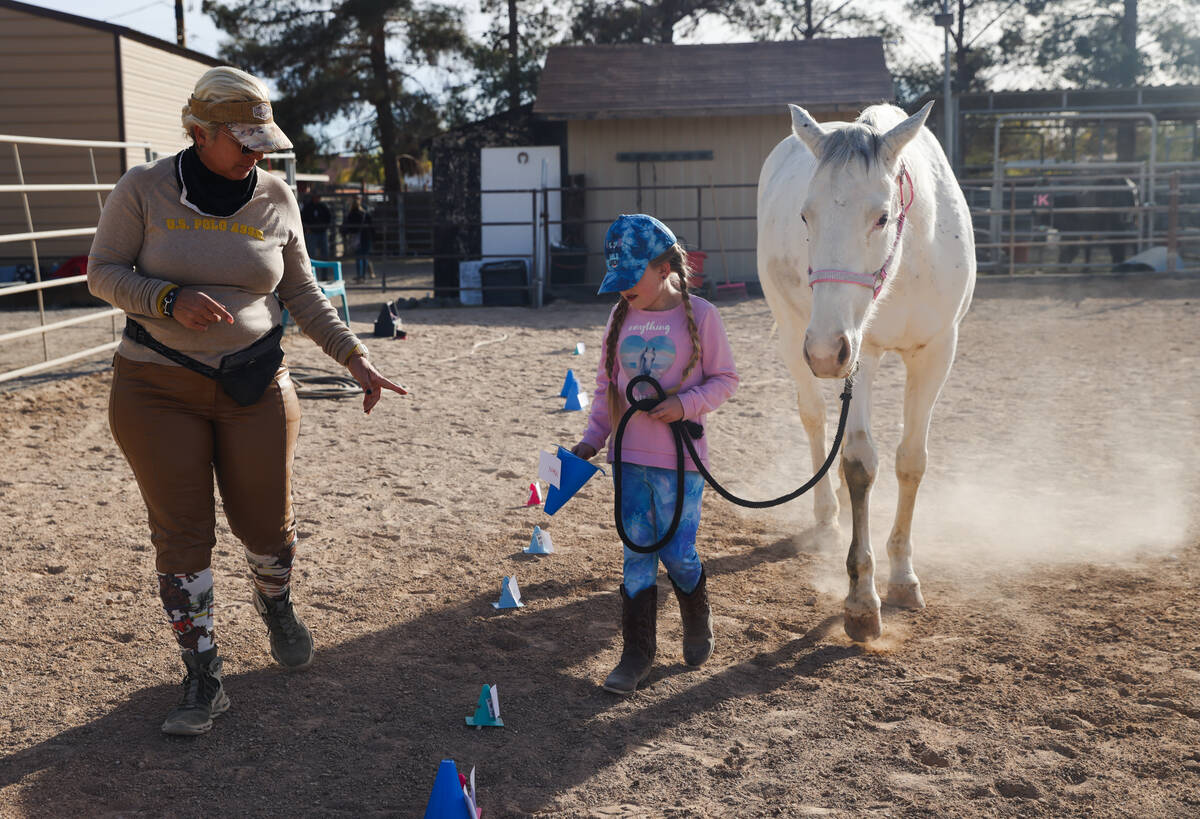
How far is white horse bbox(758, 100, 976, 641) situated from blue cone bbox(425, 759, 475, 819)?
4.88 feet

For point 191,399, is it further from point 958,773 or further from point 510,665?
point 958,773

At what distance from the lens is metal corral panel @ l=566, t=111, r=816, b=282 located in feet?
55.2

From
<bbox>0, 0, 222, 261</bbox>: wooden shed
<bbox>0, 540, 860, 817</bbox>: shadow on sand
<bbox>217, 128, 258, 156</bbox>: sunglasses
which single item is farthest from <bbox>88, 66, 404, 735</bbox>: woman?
<bbox>0, 0, 222, 261</bbox>: wooden shed

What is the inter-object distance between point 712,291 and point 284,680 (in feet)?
41.5

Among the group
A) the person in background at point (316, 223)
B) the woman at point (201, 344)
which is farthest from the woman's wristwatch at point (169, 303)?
the person in background at point (316, 223)

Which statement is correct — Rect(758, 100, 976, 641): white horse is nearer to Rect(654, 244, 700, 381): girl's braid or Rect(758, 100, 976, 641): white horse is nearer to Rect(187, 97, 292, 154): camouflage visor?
Rect(654, 244, 700, 381): girl's braid

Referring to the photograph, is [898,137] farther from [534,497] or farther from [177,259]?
[534,497]

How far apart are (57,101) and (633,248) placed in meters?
16.0

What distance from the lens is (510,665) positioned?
11.2 ft

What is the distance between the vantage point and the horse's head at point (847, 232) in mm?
2988

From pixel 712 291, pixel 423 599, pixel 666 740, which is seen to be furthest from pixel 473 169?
pixel 666 740

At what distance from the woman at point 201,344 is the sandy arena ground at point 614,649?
0.41m

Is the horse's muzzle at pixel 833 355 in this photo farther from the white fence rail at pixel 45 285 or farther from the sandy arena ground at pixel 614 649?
the white fence rail at pixel 45 285

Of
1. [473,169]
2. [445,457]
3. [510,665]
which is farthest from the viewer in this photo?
[473,169]
